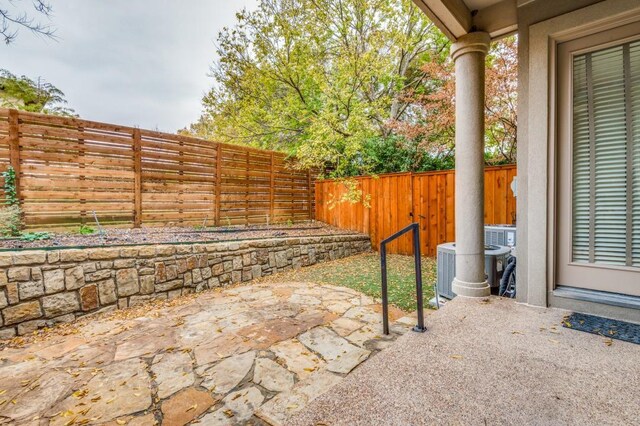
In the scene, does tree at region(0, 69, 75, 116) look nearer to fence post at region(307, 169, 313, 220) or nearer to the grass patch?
fence post at region(307, 169, 313, 220)

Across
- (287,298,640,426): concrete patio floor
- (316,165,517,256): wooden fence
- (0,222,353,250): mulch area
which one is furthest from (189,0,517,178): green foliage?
(287,298,640,426): concrete patio floor

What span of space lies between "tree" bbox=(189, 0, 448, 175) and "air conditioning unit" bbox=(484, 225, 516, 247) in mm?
3367

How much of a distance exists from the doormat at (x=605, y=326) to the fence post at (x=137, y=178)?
5.87 metres

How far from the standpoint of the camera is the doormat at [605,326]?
1.77 meters

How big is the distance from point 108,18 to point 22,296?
5.48 meters

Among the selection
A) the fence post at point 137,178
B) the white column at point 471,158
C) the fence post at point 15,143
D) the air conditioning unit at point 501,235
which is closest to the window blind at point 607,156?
the white column at point 471,158

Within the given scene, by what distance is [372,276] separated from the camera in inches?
185

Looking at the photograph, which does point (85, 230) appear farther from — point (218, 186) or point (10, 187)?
point (218, 186)

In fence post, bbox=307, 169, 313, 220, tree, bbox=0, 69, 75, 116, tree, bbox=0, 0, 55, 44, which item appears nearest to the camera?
tree, bbox=0, 0, 55, 44

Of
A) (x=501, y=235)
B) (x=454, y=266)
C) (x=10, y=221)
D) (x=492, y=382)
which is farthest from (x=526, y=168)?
(x=10, y=221)

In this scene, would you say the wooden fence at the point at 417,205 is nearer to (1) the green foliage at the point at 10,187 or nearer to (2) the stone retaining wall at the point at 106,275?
(2) the stone retaining wall at the point at 106,275

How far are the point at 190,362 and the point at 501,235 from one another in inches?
145

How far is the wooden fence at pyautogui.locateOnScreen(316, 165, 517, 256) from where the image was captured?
498 centimetres

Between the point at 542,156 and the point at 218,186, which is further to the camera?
the point at 218,186
